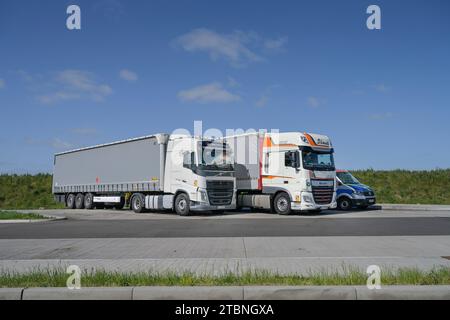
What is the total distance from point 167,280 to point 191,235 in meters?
6.67

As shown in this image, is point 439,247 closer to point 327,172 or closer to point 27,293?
point 27,293

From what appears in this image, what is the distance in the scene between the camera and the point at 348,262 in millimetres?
8172

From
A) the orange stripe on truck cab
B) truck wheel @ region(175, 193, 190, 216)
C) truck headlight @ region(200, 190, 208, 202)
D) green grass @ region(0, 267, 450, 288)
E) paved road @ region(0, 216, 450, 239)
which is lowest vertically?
green grass @ region(0, 267, 450, 288)

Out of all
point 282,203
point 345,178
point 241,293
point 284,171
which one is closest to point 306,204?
point 282,203

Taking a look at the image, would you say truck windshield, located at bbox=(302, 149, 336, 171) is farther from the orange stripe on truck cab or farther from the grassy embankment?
the grassy embankment

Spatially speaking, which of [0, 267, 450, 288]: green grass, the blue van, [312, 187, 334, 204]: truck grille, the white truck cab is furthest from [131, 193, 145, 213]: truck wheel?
[0, 267, 450, 288]: green grass

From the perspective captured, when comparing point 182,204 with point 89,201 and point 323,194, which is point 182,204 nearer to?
point 323,194

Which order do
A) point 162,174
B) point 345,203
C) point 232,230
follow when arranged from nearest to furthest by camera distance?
point 232,230 → point 162,174 → point 345,203

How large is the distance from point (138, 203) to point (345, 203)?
11.0 meters

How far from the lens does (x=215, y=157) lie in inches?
787

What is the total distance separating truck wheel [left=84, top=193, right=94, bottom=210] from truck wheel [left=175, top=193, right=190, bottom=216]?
26.0 feet

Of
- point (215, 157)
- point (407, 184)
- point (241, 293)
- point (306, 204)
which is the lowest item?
point (241, 293)

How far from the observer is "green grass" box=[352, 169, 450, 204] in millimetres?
34891
